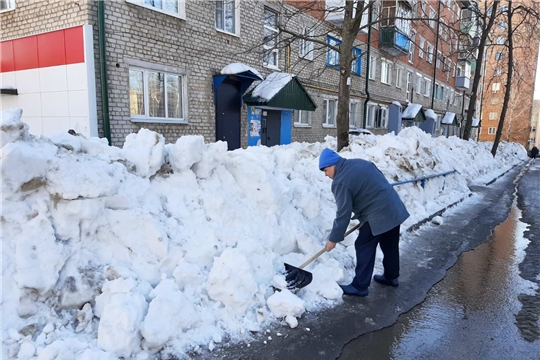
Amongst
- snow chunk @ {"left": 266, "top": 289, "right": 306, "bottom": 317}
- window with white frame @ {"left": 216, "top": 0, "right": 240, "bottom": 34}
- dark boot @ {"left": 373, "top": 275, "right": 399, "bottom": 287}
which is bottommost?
dark boot @ {"left": 373, "top": 275, "right": 399, "bottom": 287}

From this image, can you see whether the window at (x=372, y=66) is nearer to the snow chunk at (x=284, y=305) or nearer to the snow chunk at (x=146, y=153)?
the snow chunk at (x=146, y=153)

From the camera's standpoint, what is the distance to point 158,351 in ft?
8.61

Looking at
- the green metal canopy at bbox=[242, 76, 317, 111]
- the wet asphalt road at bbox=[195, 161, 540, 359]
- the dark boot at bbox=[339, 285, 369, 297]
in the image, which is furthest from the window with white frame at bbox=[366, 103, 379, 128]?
the dark boot at bbox=[339, 285, 369, 297]

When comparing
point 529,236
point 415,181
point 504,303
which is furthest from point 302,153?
point 504,303

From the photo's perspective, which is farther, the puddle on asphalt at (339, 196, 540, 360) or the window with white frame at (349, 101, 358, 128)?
the window with white frame at (349, 101, 358, 128)

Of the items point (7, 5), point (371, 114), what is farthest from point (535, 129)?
point (7, 5)

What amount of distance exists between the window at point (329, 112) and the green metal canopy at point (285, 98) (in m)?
3.96

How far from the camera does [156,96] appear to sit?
9.25 m

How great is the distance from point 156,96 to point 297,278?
7.17 m

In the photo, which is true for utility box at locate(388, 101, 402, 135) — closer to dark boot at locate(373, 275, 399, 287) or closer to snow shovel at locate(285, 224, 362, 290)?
dark boot at locate(373, 275, 399, 287)

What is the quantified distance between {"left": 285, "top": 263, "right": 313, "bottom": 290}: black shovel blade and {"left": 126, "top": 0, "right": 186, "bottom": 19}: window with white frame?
7430 millimetres

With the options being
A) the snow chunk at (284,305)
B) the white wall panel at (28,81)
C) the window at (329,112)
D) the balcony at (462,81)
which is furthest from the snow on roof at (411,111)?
the snow chunk at (284,305)

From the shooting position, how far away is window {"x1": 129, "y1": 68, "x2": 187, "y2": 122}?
8.71 metres

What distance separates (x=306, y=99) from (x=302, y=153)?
5.09 metres
